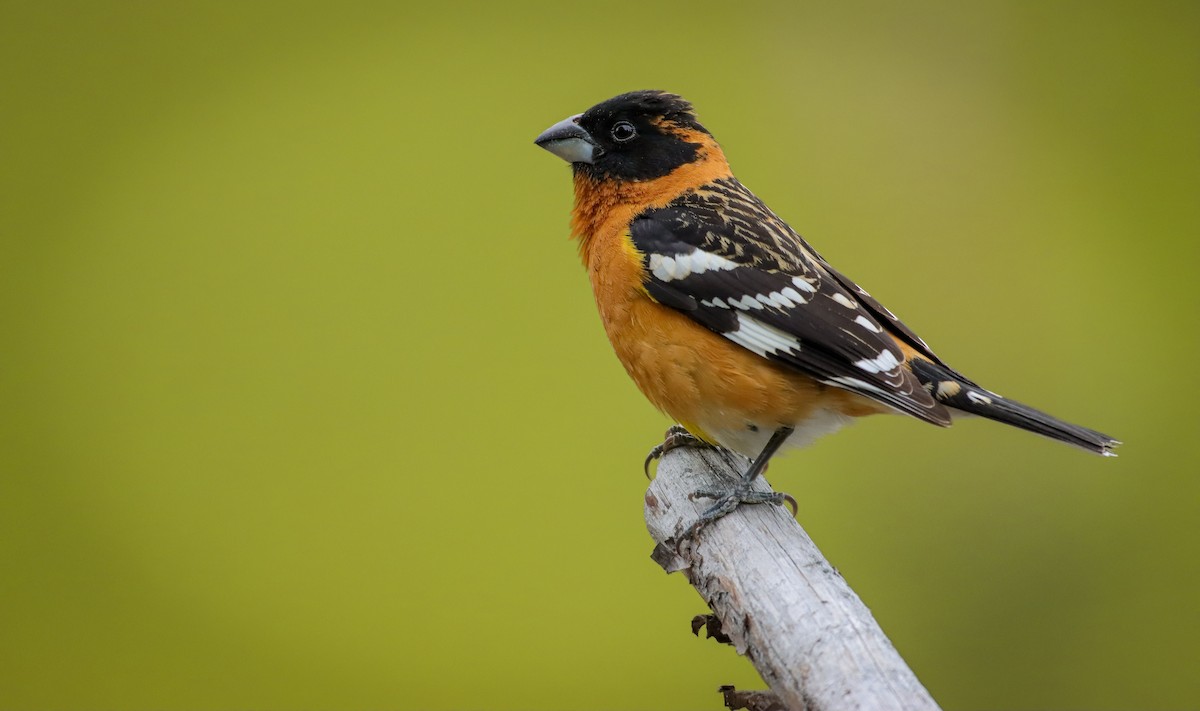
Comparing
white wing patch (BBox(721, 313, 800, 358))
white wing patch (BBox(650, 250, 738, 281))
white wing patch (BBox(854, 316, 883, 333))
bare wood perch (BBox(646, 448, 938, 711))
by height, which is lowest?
bare wood perch (BBox(646, 448, 938, 711))

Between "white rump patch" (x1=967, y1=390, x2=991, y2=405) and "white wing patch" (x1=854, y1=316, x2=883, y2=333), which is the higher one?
"white wing patch" (x1=854, y1=316, x2=883, y2=333)

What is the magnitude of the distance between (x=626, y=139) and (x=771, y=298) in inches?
36.9

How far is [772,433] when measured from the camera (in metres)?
3.35

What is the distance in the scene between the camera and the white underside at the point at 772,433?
11.0ft

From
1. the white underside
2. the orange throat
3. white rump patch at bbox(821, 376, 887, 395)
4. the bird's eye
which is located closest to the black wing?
white rump patch at bbox(821, 376, 887, 395)

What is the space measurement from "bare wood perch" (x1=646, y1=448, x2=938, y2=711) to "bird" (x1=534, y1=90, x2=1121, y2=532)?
0.12m

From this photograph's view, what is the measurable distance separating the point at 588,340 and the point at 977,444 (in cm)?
258

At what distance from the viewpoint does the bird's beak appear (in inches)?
153

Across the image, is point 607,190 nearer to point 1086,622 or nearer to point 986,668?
point 986,668

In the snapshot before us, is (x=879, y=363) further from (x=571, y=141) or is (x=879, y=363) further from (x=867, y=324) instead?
(x=571, y=141)

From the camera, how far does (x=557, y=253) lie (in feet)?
20.6

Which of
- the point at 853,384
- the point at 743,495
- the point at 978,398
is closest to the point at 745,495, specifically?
the point at 743,495

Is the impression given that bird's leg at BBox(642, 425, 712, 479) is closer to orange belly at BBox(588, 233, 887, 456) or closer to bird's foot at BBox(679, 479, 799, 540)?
orange belly at BBox(588, 233, 887, 456)

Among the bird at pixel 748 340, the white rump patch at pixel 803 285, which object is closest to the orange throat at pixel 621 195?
the bird at pixel 748 340
